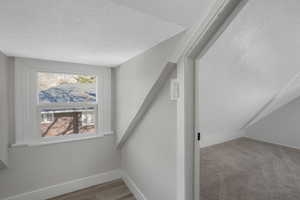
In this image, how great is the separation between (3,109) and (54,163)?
939mm

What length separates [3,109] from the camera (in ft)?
5.04

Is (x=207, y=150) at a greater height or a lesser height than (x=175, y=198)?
lesser

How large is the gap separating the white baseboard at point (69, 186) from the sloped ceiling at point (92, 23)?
1.83 m

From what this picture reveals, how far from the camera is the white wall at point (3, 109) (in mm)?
1503

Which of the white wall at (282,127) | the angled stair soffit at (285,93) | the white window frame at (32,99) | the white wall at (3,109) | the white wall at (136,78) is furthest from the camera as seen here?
the white wall at (282,127)

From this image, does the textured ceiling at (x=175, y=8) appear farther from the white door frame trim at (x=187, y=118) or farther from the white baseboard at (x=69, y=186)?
the white baseboard at (x=69, y=186)

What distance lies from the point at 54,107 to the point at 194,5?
6.85 ft

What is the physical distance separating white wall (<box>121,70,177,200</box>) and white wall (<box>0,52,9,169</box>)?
1.49m

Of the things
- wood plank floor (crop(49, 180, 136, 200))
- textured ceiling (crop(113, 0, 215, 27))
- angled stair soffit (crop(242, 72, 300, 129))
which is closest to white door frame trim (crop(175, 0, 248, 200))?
textured ceiling (crop(113, 0, 215, 27))

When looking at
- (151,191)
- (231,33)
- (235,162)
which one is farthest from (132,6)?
(235,162)

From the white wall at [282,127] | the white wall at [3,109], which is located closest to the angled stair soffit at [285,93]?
the white wall at [282,127]

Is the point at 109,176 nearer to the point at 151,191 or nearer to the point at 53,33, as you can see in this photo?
the point at 151,191

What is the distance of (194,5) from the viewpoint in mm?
725

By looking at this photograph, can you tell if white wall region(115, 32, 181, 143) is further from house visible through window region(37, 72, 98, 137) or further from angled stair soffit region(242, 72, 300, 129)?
angled stair soffit region(242, 72, 300, 129)
